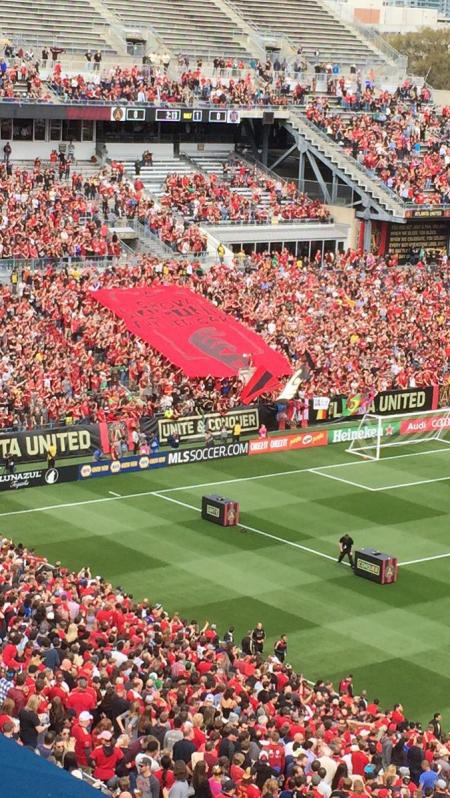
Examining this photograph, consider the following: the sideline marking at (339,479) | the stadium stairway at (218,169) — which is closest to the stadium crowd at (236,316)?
the stadium stairway at (218,169)

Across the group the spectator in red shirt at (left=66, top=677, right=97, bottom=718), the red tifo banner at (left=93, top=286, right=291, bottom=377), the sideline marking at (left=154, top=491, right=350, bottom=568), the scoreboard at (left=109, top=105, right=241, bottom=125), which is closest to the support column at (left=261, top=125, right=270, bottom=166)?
the scoreboard at (left=109, top=105, right=241, bottom=125)

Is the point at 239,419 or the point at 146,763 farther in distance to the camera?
the point at 239,419

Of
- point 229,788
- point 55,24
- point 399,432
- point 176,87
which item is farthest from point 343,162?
point 229,788

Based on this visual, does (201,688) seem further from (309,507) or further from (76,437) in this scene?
(76,437)

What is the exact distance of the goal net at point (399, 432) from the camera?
164ft

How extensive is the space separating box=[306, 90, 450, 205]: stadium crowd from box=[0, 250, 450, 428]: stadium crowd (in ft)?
15.8

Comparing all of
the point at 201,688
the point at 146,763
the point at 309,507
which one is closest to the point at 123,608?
the point at 201,688

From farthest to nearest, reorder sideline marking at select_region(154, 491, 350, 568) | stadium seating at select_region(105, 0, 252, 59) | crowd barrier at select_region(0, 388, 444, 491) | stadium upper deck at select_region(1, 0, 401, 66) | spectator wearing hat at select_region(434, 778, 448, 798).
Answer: stadium seating at select_region(105, 0, 252, 59) → stadium upper deck at select_region(1, 0, 401, 66) → crowd barrier at select_region(0, 388, 444, 491) → sideline marking at select_region(154, 491, 350, 568) → spectator wearing hat at select_region(434, 778, 448, 798)

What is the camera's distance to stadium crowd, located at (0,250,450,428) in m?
48.2

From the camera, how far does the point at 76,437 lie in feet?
149

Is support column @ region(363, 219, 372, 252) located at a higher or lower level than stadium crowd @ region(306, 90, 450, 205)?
lower

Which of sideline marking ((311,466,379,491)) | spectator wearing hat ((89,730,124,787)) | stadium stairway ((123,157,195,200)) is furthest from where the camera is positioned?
stadium stairway ((123,157,195,200))

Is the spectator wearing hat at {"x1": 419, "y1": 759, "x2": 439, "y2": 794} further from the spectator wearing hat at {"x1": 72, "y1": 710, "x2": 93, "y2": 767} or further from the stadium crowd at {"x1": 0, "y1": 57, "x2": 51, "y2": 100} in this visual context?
the stadium crowd at {"x1": 0, "y1": 57, "x2": 51, "y2": 100}

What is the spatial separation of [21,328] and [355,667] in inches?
926
